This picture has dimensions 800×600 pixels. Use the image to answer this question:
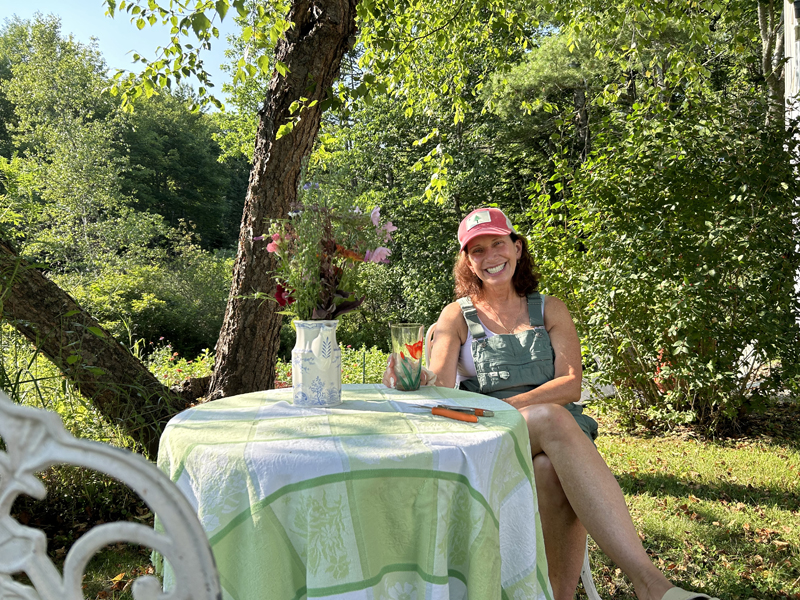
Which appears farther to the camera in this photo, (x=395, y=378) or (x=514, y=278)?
(x=514, y=278)

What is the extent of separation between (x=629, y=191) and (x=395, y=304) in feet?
37.8

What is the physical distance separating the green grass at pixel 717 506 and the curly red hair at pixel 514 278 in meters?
1.34

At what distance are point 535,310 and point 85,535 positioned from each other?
7.13 feet

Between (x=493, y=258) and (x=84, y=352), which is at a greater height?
(x=493, y=258)

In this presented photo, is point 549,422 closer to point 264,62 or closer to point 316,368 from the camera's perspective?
point 316,368

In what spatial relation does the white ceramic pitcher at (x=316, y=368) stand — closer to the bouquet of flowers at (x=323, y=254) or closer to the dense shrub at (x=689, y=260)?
the bouquet of flowers at (x=323, y=254)

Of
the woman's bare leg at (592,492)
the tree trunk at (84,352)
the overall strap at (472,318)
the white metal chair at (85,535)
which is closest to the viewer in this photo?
the white metal chair at (85,535)

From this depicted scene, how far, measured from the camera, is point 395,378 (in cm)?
206

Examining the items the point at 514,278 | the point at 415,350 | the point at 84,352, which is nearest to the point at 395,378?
the point at 415,350

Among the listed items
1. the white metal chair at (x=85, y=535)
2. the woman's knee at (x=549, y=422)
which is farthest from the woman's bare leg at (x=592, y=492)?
the white metal chair at (x=85, y=535)

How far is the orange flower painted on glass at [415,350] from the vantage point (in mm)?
1959

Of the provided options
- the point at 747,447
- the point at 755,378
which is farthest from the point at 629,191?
the point at 747,447

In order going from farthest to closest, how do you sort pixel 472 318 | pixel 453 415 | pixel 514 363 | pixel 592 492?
pixel 472 318, pixel 514 363, pixel 592 492, pixel 453 415

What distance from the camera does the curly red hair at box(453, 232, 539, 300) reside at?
2676 mm
